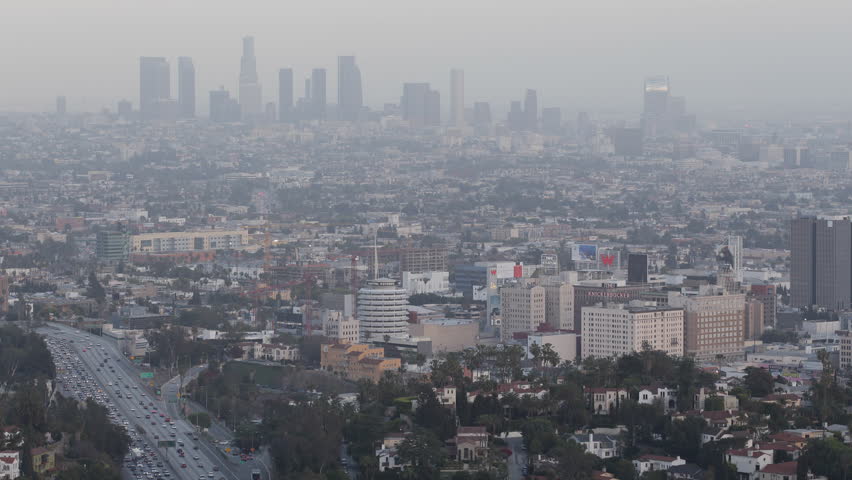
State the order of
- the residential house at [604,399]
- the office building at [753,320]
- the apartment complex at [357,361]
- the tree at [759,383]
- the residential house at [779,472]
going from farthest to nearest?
the office building at [753,320]
the apartment complex at [357,361]
the tree at [759,383]
the residential house at [604,399]
the residential house at [779,472]

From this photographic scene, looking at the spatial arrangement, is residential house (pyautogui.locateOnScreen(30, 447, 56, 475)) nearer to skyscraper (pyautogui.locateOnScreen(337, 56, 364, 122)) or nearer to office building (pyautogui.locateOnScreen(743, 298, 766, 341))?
office building (pyautogui.locateOnScreen(743, 298, 766, 341))

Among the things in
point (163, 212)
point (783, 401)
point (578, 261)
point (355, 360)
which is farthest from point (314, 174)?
point (783, 401)

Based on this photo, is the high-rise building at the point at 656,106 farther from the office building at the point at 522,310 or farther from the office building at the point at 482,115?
the office building at the point at 522,310

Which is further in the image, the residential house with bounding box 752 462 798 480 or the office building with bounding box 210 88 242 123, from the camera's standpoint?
the office building with bounding box 210 88 242 123

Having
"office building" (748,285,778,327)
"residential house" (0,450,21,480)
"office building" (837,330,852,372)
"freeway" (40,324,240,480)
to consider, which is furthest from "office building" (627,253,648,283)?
"residential house" (0,450,21,480)

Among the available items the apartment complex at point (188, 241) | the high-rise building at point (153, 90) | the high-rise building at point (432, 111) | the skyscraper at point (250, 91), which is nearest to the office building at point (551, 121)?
the high-rise building at point (432, 111)

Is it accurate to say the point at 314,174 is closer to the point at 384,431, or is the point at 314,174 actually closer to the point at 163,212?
the point at 163,212

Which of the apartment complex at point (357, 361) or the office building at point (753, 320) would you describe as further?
the office building at point (753, 320)
